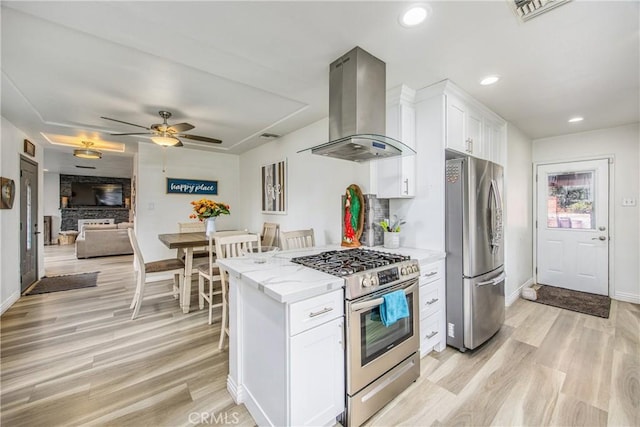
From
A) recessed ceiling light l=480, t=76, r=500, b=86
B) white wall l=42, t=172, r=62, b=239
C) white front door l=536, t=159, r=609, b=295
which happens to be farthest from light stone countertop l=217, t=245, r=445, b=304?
white wall l=42, t=172, r=62, b=239

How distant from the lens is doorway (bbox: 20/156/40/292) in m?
3.97

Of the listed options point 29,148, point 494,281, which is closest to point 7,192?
point 29,148

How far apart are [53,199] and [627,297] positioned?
1476 cm

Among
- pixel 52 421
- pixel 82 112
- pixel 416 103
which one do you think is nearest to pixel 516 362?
pixel 416 103

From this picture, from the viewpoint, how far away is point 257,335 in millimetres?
1594

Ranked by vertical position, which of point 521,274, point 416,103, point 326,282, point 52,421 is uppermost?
point 416,103

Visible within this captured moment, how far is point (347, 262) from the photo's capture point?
1880 millimetres

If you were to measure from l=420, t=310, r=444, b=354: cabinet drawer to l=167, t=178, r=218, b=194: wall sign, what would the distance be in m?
4.90

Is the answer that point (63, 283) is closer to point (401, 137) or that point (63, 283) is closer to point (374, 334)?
point (374, 334)

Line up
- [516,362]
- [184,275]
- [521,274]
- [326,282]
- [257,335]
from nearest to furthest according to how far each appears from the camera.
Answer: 1. [326,282]
2. [257,335]
3. [516,362]
4. [184,275]
5. [521,274]

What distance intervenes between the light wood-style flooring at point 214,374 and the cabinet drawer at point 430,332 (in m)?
0.13

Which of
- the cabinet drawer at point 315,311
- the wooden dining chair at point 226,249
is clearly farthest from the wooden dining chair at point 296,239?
the cabinet drawer at point 315,311

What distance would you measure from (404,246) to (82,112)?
4177 millimetres

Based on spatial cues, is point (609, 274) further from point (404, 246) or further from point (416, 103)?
A: point (416, 103)
